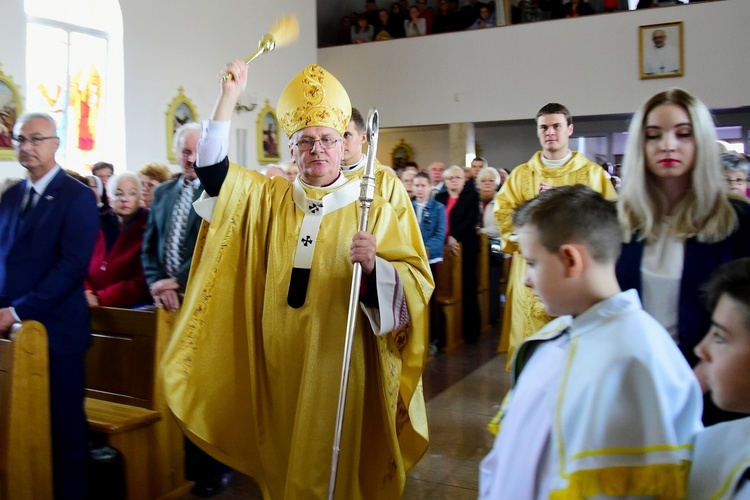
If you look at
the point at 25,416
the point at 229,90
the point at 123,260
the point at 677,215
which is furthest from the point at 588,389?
the point at 123,260

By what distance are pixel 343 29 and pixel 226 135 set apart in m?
14.4

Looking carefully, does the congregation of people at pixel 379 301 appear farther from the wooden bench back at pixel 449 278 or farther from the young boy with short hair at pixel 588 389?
the wooden bench back at pixel 449 278

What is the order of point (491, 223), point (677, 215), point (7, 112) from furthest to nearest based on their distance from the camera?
1. point (7, 112)
2. point (491, 223)
3. point (677, 215)

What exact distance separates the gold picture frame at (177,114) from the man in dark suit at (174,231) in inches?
303

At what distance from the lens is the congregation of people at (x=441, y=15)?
14125 millimetres

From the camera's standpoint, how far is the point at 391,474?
107 inches

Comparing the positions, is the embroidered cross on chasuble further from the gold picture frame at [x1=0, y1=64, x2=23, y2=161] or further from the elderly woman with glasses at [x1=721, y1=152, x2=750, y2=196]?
the gold picture frame at [x1=0, y1=64, x2=23, y2=161]

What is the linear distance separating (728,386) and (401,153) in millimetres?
16253

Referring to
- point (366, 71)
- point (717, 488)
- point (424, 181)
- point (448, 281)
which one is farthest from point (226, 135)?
point (366, 71)

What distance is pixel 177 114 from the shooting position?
11500mm

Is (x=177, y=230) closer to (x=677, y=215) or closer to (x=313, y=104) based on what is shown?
(x=313, y=104)

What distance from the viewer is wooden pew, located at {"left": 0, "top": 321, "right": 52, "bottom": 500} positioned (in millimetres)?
2816

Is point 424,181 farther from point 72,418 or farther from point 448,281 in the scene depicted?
Result: point 72,418

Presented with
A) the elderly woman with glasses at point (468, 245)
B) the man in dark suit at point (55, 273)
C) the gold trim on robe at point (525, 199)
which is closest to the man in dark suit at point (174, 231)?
the man in dark suit at point (55, 273)
